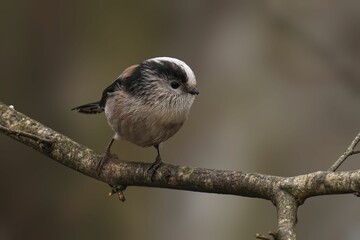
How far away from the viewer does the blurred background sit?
5926 mm

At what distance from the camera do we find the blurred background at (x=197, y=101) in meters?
5.93

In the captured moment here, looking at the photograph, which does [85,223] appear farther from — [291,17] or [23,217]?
[291,17]

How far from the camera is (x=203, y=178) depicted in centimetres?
277

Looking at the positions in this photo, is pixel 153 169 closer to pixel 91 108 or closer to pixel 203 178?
pixel 203 178

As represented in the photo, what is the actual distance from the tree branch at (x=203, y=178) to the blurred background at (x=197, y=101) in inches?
103

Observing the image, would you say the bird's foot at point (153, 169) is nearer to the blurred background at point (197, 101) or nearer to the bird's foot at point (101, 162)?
the bird's foot at point (101, 162)

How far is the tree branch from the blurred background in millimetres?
2607

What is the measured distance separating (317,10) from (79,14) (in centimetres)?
231

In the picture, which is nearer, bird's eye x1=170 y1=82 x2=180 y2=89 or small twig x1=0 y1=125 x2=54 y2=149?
small twig x1=0 y1=125 x2=54 y2=149

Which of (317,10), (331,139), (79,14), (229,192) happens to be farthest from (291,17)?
(229,192)

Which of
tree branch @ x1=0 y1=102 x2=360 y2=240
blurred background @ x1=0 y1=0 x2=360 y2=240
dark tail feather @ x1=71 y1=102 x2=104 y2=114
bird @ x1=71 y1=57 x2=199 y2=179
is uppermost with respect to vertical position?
blurred background @ x1=0 y1=0 x2=360 y2=240

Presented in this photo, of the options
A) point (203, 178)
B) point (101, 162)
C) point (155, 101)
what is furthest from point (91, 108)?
point (203, 178)

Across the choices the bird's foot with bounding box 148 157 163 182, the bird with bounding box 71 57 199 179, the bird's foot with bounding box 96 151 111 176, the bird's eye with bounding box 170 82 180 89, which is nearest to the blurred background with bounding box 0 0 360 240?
the bird with bounding box 71 57 199 179

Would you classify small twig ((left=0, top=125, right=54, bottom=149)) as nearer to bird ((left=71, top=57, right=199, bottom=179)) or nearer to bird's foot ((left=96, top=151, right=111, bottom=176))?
bird's foot ((left=96, top=151, right=111, bottom=176))
